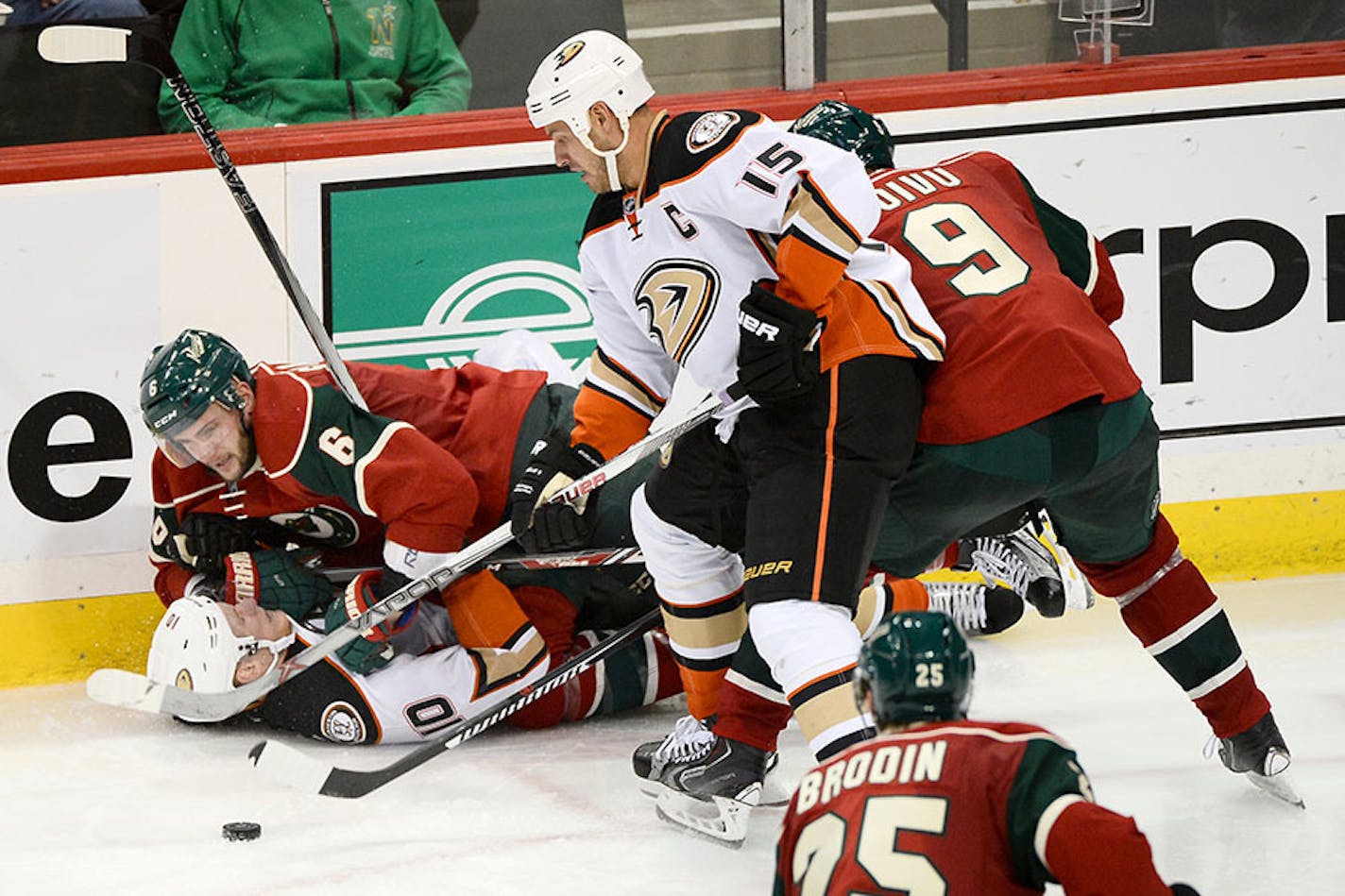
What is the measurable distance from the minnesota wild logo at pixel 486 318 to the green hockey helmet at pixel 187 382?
58 cm

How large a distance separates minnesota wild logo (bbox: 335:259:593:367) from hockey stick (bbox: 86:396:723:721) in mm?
671

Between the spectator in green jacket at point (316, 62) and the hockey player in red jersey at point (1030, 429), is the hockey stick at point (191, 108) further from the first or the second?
the hockey player in red jersey at point (1030, 429)

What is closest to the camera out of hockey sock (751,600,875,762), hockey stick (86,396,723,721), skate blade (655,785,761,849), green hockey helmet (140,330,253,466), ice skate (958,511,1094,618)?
hockey sock (751,600,875,762)

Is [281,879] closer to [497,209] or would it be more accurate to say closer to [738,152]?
[738,152]

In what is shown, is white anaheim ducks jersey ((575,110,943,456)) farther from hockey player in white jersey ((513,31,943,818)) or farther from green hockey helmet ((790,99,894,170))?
green hockey helmet ((790,99,894,170))

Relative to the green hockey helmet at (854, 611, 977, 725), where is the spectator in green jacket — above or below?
above

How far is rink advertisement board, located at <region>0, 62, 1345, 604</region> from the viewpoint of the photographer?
11.6 ft

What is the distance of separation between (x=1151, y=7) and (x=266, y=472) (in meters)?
1.98

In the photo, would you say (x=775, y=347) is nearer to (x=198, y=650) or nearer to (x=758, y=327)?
(x=758, y=327)

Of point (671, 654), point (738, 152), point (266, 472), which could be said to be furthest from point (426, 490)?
point (738, 152)

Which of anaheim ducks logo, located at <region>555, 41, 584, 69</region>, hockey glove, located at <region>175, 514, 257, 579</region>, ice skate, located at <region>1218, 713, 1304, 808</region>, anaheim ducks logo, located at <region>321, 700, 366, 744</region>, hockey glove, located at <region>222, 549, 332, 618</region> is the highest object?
anaheim ducks logo, located at <region>555, 41, 584, 69</region>

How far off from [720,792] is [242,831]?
0.68 meters

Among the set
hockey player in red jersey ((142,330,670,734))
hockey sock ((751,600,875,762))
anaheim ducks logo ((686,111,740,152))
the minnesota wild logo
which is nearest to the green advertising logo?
the minnesota wild logo

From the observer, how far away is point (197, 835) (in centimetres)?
267
